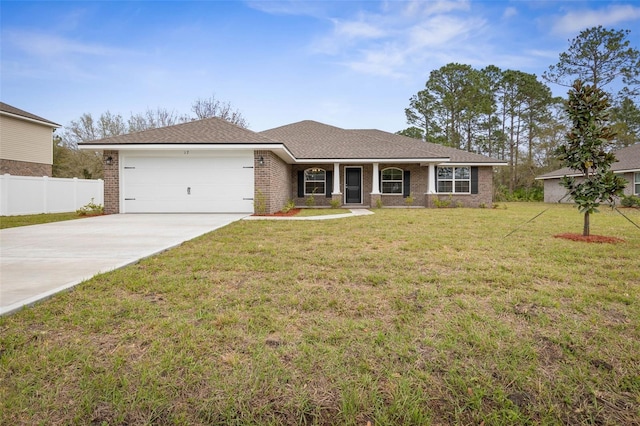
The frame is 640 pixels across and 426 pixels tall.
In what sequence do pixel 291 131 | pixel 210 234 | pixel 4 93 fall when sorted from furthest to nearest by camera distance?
pixel 291 131, pixel 4 93, pixel 210 234

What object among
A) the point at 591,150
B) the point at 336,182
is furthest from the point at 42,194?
the point at 591,150

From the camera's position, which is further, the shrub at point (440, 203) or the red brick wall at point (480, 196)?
the red brick wall at point (480, 196)

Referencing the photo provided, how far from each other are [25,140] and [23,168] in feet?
5.15

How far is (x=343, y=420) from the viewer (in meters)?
1.75

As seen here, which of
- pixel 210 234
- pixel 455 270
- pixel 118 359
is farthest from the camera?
pixel 210 234

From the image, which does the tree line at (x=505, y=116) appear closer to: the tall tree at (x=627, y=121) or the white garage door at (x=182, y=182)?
the tall tree at (x=627, y=121)

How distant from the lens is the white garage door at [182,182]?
12898mm

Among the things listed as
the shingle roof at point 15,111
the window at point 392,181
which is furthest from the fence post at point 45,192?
the window at point 392,181

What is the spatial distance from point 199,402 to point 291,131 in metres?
20.4

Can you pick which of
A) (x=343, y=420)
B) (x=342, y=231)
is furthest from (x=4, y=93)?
(x=343, y=420)

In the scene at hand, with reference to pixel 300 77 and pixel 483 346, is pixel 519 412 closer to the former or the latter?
pixel 483 346

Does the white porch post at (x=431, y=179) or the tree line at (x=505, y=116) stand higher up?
the tree line at (x=505, y=116)

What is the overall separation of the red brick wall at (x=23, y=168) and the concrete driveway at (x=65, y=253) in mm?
13406

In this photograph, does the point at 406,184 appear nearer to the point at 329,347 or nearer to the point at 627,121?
the point at 329,347
